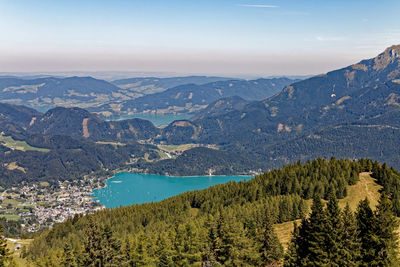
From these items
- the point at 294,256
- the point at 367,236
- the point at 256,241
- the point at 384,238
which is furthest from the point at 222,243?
the point at 384,238

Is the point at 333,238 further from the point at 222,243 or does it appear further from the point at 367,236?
the point at 222,243

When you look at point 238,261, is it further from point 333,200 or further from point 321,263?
point 333,200

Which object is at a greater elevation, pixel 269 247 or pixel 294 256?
pixel 294 256

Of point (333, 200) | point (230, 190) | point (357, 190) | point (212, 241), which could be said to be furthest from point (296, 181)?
point (333, 200)

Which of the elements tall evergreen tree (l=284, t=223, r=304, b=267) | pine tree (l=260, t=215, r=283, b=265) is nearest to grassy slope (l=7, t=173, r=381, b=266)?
pine tree (l=260, t=215, r=283, b=265)

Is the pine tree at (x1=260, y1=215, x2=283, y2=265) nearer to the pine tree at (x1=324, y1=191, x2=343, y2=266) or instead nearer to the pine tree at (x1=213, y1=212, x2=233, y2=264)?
the pine tree at (x1=213, y1=212, x2=233, y2=264)
